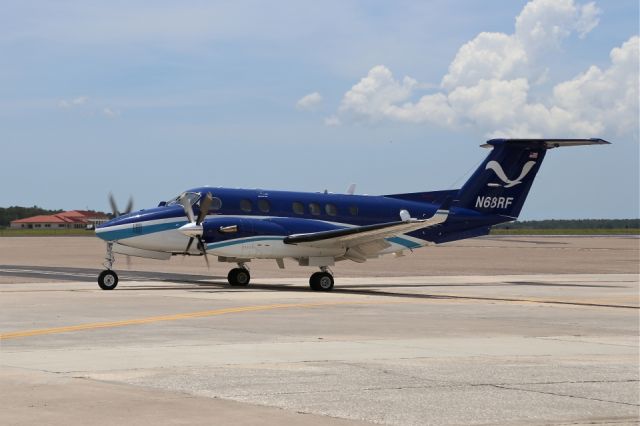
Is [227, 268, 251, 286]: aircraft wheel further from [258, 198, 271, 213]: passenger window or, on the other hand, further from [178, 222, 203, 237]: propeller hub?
[178, 222, 203, 237]: propeller hub

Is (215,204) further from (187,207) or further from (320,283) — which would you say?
(320,283)

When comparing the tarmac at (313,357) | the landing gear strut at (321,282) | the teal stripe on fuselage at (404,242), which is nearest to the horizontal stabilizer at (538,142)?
the teal stripe on fuselage at (404,242)

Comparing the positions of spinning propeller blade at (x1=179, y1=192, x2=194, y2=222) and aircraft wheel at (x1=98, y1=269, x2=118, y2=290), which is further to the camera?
spinning propeller blade at (x1=179, y1=192, x2=194, y2=222)

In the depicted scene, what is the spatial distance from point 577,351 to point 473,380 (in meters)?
4.16

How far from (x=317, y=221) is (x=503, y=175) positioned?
774cm

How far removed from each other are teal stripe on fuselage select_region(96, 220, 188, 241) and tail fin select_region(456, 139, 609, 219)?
425 inches

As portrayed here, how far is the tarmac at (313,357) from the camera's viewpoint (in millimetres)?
10719

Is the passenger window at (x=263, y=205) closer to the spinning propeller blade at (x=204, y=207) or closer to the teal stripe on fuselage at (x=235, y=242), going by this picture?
the teal stripe on fuselage at (x=235, y=242)

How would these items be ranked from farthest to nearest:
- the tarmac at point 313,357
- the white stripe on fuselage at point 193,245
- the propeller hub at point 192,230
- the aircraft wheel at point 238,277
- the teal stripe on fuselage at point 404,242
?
the teal stripe on fuselage at point 404,242
the aircraft wheel at point 238,277
the white stripe on fuselage at point 193,245
the propeller hub at point 192,230
the tarmac at point 313,357

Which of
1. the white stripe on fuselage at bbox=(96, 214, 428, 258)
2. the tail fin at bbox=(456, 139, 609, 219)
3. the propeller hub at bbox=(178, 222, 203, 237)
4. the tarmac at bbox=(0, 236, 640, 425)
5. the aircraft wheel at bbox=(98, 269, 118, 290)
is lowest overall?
the tarmac at bbox=(0, 236, 640, 425)

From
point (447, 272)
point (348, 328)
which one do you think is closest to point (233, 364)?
point (348, 328)

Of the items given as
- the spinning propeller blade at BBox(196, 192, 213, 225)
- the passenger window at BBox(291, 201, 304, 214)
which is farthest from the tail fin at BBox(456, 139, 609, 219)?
the spinning propeller blade at BBox(196, 192, 213, 225)

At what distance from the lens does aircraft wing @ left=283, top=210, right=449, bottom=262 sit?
31.5 metres

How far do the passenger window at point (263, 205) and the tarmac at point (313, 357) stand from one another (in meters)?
2.90
